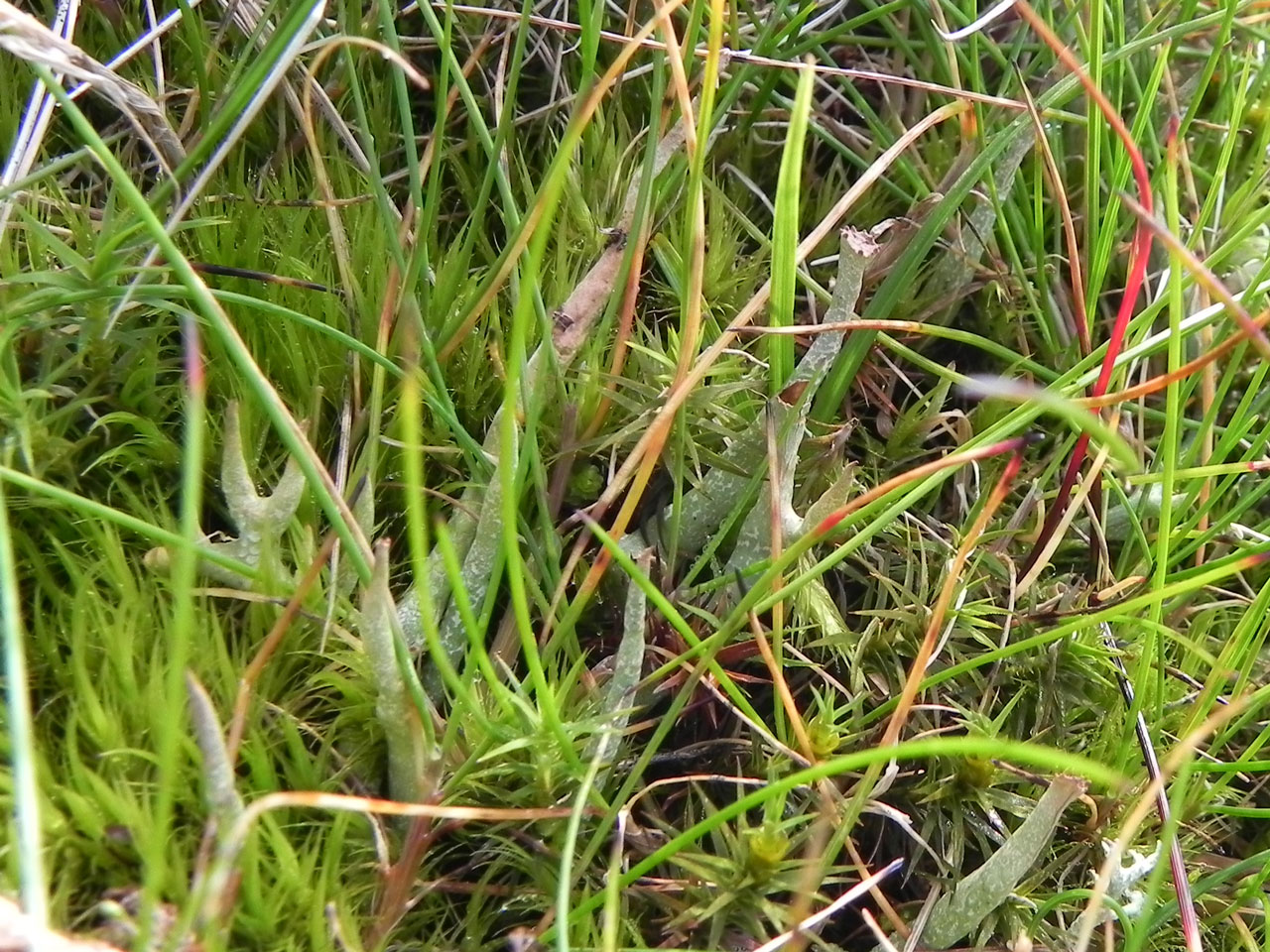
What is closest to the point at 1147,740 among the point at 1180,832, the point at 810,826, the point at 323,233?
the point at 1180,832

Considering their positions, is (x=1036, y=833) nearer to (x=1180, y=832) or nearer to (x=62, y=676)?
(x=1180, y=832)

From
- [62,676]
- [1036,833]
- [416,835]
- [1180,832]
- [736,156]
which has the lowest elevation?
[1180,832]

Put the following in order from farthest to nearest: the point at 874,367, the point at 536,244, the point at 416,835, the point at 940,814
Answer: the point at 874,367 → the point at 940,814 → the point at 416,835 → the point at 536,244

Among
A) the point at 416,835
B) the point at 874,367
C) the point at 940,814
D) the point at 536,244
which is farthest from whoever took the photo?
the point at 874,367

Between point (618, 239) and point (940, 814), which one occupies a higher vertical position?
point (618, 239)

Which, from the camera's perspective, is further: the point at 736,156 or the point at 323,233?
the point at 736,156

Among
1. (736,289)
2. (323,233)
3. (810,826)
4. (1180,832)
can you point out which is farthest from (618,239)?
(1180,832)

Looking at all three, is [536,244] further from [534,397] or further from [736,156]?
[736,156]
